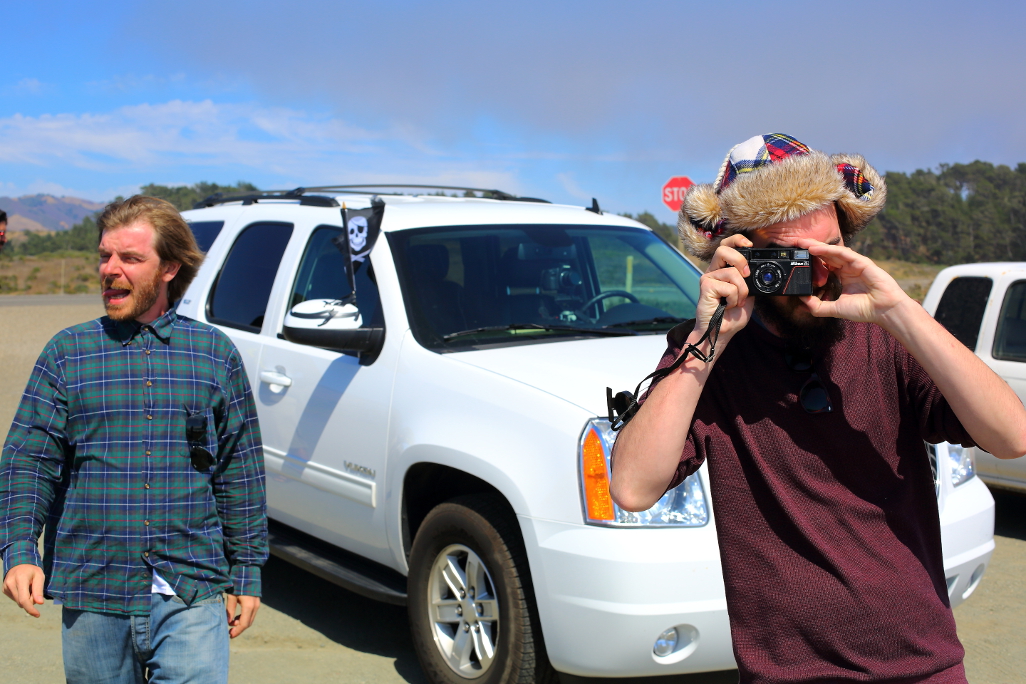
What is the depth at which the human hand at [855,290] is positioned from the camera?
1.71m

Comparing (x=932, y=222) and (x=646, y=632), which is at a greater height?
(x=932, y=222)

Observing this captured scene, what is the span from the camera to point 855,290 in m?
1.79

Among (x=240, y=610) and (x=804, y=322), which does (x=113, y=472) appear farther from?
(x=804, y=322)

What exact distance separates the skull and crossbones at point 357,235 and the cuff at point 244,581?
6.72 feet

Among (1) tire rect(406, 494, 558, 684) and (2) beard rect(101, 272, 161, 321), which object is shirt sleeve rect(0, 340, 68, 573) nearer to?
(2) beard rect(101, 272, 161, 321)

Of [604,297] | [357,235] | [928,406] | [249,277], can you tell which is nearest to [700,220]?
[928,406]

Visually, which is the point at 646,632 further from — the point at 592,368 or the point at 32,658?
the point at 32,658

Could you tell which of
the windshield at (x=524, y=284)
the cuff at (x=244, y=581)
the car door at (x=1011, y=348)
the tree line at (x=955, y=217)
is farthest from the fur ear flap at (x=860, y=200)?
the tree line at (x=955, y=217)

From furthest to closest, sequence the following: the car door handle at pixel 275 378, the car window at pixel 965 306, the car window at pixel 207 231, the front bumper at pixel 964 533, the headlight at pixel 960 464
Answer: the car window at pixel 965 306 < the car window at pixel 207 231 < the car door handle at pixel 275 378 < the headlight at pixel 960 464 < the front bumper at pixel 964 533

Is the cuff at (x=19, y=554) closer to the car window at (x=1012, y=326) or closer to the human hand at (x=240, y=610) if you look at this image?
the human hand at (x=240, y=610)

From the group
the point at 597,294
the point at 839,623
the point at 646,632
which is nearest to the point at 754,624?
the point at 839,623

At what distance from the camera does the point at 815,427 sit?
1817 mm

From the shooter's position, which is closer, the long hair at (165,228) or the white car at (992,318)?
the long hair at (165,228)

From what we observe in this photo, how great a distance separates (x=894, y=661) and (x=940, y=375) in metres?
0.53
